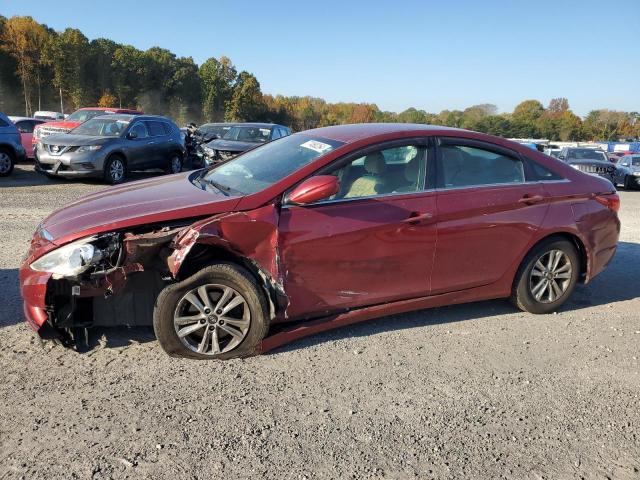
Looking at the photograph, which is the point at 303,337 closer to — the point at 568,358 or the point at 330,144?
the point at 330,144

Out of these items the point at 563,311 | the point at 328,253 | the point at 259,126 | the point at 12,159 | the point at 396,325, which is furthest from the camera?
the point at 259,126

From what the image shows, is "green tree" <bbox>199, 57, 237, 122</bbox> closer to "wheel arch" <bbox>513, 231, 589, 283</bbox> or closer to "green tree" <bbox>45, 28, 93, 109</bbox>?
"green tree" <bbox>45, 28, 93, 109</bbox>

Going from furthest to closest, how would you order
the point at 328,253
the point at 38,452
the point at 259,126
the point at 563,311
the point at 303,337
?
the point at 259,126, the point at 563,311, the point at 303,337, the point at 328,253, the point at 38,452

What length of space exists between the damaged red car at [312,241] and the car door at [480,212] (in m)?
0.01

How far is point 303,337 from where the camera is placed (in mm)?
3959

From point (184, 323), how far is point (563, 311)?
348cm

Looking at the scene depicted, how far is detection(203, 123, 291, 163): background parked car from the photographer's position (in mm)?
14055

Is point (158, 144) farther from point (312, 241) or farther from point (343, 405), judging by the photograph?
point (343, 405)

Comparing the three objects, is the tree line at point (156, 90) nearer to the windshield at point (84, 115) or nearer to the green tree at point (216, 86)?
the green tree at point (216, 86)

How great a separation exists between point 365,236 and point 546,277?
194cm

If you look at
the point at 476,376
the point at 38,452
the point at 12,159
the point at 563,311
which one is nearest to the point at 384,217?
the point at 476,376

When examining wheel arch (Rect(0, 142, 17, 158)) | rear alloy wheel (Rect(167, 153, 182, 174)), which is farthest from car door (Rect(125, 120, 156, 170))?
wheel arch (Rect(0, 142, 17, 158))

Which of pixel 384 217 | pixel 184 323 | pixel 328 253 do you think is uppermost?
pixel 384 217

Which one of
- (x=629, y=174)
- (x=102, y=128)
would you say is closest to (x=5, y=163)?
(x=102, y=128)
